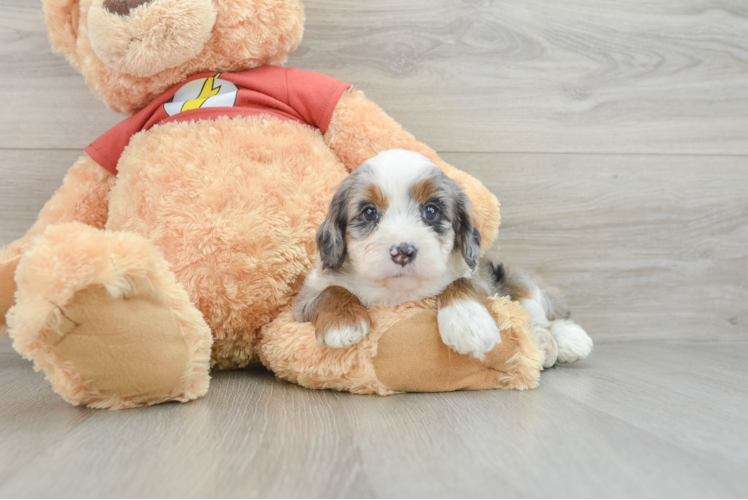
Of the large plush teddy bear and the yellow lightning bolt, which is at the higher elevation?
the yellow lightning bolt

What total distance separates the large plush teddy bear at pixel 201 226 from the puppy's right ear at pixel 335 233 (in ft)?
0.48

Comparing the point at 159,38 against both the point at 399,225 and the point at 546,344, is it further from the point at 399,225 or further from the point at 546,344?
the point at 546,344

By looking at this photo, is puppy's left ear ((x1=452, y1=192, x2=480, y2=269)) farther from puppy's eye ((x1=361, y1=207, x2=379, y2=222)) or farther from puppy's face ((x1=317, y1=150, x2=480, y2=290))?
puppy's eye ((x1=361, y1=207, x2=379, y2=222))

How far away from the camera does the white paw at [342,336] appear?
142 centimetres

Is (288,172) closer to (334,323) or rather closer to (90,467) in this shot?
(334,323)

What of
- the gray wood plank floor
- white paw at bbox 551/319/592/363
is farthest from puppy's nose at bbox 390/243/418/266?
white paw at bbox 551/319/592/363

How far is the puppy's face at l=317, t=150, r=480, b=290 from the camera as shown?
1.41m

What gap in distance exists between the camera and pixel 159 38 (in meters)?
1.65

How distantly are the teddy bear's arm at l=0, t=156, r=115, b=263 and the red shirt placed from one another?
0.06m

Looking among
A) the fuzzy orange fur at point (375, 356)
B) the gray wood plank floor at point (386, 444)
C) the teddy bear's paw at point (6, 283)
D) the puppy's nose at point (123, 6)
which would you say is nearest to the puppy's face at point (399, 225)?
the fuzzy orange fur at point (375, 356)

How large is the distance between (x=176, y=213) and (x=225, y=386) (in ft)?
1.73

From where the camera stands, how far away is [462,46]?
7.66ft

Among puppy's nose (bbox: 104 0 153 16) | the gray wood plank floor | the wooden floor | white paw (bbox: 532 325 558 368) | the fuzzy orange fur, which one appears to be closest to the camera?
the gray wood plank floor

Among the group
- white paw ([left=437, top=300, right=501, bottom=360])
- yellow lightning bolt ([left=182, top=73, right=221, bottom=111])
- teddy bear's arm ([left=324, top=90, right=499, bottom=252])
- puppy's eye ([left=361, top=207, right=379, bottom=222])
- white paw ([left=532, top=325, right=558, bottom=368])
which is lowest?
white paw ([left=532, top=325, right=558, bottom=368])
